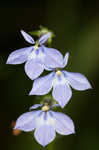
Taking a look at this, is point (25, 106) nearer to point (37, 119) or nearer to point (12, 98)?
point (12, 98)

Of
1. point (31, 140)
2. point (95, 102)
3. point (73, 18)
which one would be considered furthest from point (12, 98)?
point (73, 18)

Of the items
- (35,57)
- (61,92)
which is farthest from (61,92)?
(35,57)

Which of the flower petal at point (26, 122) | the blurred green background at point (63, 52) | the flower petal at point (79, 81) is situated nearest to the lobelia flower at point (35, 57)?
the flower petal at point (79, 81)

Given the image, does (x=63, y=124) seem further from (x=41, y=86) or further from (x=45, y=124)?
(x=41, y=86)

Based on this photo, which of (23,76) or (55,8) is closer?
(23,76)

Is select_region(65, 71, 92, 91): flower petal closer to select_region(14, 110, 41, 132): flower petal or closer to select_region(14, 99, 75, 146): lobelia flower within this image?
select_region(14, 99, 75, 146): lobelia flower

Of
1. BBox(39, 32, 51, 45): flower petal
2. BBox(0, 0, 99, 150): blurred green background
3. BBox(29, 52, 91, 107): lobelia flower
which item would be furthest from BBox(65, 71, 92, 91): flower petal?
BBox(0, 0, 99, 150): blurred green background
